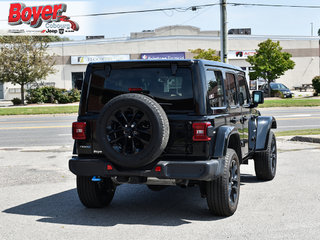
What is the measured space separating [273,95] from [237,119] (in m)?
36.6

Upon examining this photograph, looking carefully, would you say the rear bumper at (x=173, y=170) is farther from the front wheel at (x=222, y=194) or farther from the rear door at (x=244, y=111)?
the rear door at (x=244, y=111)

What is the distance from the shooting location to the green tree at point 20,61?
40.2 m

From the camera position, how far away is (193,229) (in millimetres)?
4926

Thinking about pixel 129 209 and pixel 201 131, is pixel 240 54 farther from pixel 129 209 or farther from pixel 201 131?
pixel 201 131

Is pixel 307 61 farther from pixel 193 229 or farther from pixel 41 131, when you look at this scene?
pixel 193 229

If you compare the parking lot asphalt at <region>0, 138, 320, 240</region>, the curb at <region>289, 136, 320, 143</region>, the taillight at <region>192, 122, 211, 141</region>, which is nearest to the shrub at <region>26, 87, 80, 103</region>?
the curb at <region>289, 136, 320, 143</region>

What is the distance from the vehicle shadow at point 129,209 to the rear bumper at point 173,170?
57 cm

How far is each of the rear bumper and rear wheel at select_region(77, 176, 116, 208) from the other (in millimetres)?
478

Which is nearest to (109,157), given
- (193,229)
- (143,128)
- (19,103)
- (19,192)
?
(143,128)

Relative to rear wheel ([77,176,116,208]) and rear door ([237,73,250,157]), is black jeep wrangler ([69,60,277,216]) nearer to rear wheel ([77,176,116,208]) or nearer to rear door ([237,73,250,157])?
rear wheel ([77,176,116,208])

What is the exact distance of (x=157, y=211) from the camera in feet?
18.9

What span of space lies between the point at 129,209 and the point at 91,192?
1.78 feet

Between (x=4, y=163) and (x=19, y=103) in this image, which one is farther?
(x=19, y=103)

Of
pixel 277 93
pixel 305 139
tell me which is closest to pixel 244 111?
pixel 305 139
